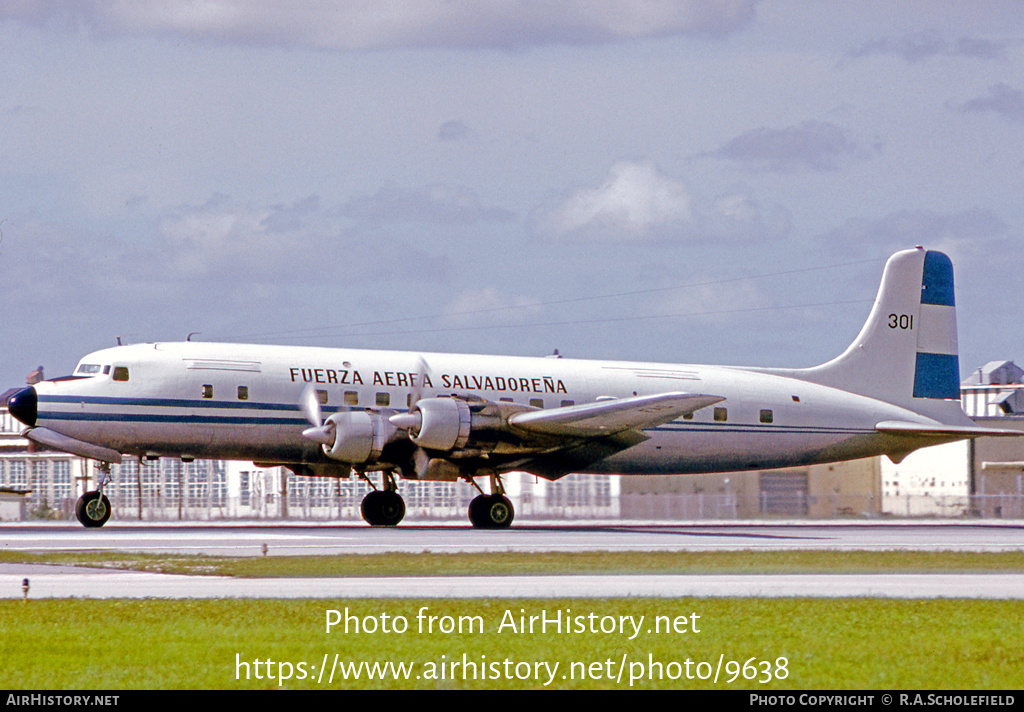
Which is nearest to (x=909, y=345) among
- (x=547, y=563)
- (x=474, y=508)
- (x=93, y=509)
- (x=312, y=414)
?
(x=474, y=508)

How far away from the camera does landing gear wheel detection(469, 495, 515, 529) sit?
38.7 meters

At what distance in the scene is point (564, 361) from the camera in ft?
136

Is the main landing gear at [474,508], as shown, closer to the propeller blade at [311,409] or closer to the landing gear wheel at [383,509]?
the landing gear wheel at [383,509]

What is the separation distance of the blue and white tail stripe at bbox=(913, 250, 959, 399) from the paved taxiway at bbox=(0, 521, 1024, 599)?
5.56 metres

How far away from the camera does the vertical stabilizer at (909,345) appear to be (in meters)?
46.3

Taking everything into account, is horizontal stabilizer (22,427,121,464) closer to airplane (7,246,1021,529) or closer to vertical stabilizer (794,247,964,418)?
airplane (7,246,1021,529)

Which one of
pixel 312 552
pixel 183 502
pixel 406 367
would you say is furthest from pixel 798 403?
pixel 183 502

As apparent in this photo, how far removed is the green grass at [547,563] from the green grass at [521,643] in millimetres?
5282

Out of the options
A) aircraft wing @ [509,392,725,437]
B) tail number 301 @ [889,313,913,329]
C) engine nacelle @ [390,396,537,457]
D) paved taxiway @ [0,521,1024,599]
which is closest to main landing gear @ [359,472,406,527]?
paved taxiway @ [0,521,1024,599]

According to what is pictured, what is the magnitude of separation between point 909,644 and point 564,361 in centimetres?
2668

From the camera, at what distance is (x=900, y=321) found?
47250 mm

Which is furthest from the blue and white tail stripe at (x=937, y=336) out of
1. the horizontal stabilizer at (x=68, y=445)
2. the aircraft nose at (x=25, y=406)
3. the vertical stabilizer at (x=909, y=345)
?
the aircraft nose at (x=25, y=406)

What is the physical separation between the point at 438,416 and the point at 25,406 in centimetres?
1040
